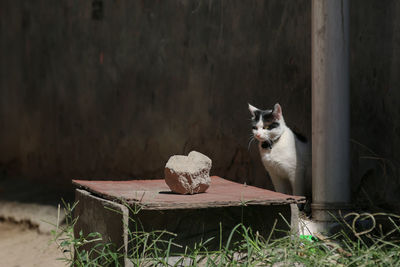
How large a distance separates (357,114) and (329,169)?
0.52 m

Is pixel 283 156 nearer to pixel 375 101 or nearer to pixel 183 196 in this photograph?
pixel 375 101

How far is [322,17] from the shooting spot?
3045mm

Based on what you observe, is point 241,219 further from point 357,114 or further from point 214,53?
point 214,53

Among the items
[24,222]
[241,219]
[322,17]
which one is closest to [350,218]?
[241,219]

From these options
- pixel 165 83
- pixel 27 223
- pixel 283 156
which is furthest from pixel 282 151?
pixel 27 223

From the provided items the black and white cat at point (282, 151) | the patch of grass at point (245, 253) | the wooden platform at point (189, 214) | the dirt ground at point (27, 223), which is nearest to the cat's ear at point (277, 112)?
the black and white cat at point (282, 151)

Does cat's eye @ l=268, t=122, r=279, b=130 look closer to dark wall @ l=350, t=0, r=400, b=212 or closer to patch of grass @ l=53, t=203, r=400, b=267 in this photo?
dark wall @ l=350, t=0, r=400, b=212

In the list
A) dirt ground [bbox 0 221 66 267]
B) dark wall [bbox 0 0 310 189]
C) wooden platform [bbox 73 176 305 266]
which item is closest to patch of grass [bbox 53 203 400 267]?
wooden platform [bbox 73 176 305 266]

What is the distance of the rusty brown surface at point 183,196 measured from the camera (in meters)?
2.24

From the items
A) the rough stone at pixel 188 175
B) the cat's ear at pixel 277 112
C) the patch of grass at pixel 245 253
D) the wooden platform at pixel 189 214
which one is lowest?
the patch of grass at pixel 245 253

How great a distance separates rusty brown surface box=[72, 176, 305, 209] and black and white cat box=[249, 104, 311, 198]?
42 centimetres

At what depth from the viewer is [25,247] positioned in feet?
15.2

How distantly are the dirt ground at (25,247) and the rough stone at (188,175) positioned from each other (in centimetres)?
143

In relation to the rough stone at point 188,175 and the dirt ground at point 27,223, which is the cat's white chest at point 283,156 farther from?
the dirt ground at point 27,223
